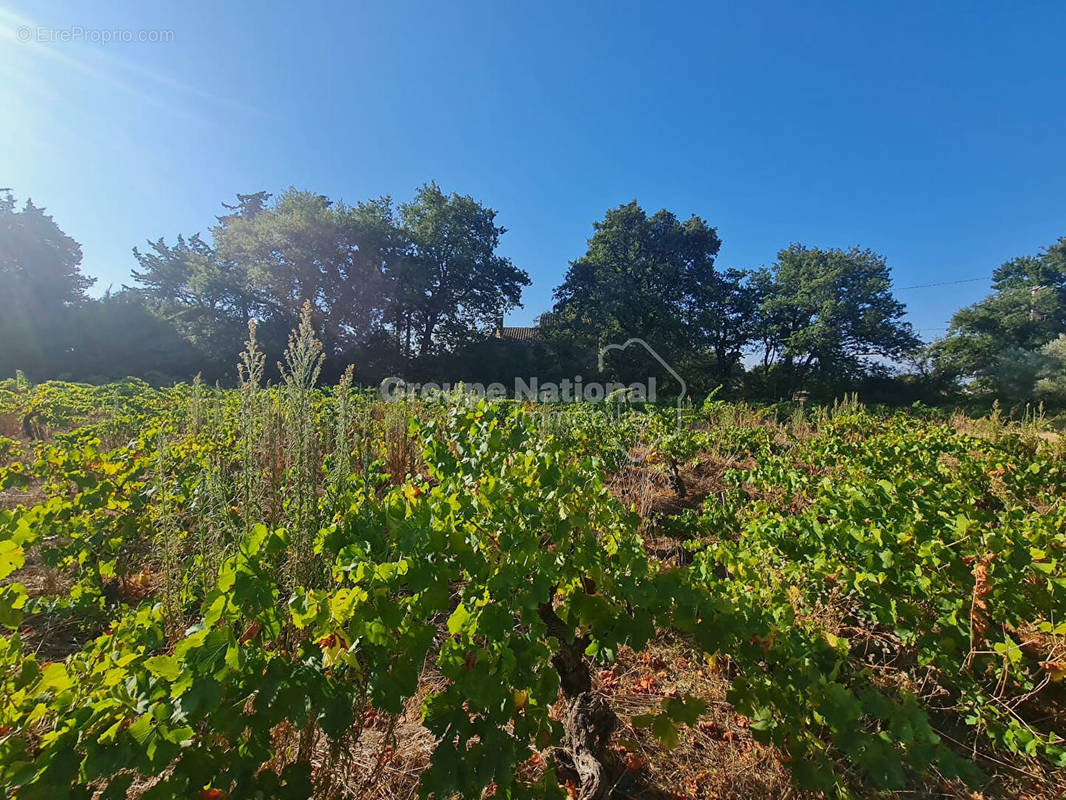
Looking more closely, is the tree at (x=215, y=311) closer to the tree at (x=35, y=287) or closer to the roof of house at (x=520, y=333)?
the tree at (x=35, y=287)

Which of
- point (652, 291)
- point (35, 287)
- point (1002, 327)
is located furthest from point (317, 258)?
point (1002, 327)

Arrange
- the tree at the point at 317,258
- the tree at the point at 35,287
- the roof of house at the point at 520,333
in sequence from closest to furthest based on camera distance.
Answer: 1. the tree at the point at 35,287
2. the tree at the point at 317,258
3. the roof of house at the point at 520,333

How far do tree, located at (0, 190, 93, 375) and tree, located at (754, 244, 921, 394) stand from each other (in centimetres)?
3064

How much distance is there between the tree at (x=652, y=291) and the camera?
19078 mm

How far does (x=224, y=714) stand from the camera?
2.27ft

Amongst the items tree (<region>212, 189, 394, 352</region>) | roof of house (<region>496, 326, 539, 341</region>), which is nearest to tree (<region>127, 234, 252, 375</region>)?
tree (<region>212, 189, 394, 352</region>)

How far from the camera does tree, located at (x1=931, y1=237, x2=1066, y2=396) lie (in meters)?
17.1

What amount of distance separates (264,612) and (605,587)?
2.54ft

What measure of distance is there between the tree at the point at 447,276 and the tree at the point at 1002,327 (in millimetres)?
18955

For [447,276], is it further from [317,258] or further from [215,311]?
[215,311]

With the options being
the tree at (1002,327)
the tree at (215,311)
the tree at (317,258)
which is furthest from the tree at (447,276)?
the tree at (1002,327)

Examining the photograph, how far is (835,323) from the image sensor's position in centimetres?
1967

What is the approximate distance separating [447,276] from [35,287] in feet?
54.7

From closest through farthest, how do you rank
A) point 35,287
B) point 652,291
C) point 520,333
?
point 35,287 < point 652,291 < point 520,333
